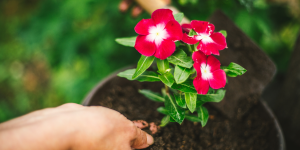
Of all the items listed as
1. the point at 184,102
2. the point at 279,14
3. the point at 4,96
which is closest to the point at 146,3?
the point at 184,102

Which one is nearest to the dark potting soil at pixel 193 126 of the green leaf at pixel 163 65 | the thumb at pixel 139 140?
the thumb at pixel 139 140

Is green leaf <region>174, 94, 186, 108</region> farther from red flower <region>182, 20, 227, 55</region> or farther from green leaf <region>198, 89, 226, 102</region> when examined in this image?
red flower <region>182, 20, 227, 55</region>

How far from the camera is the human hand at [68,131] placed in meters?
0.56

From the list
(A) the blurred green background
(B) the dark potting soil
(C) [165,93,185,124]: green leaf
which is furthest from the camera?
(A) the blurred green background

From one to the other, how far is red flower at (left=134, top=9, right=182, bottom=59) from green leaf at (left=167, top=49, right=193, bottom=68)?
5 centimetres

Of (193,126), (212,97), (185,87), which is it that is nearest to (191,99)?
(185,87)

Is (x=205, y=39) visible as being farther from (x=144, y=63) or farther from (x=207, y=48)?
(x=144, y=63)

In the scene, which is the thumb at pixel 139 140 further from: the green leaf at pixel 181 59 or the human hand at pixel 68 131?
the green leaf at pixel 181 59

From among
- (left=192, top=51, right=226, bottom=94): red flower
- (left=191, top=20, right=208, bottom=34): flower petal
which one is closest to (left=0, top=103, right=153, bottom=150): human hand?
(left=192, top=51, right=226, bottom=94): red flower

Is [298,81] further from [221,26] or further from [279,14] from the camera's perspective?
[279,14]

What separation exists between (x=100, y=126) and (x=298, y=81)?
4.17 ft

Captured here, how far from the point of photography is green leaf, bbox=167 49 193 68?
0.76 m

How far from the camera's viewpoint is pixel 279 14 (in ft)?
6.01

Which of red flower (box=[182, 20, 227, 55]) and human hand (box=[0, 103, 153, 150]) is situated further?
red flower (box=[182, 20, 227, 55])
